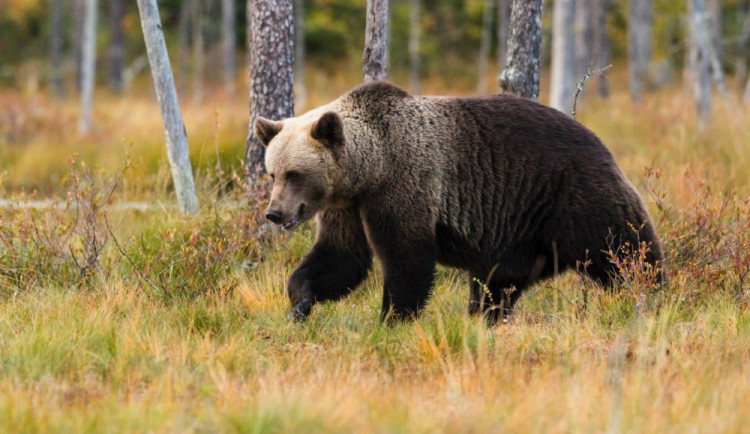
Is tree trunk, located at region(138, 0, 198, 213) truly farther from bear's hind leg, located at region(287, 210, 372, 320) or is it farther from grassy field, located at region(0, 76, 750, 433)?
bear's hind leg, located at region(287, 210, 372, 320)

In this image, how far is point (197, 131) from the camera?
40.9ft

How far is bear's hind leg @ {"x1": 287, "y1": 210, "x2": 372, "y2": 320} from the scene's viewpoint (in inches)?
219

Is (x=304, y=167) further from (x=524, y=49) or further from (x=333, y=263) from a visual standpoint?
(x=524, y=49)

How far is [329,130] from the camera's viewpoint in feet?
17.2

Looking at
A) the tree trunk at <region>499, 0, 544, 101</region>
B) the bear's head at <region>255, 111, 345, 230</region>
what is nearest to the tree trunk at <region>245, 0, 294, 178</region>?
the tree trunk at <region>499, 0, 544, 101</region>

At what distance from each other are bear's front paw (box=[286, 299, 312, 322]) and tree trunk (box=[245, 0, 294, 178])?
2.35 metres

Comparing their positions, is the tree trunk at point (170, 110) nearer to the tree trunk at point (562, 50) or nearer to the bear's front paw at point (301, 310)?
the bear's front paw at point (301, 310)

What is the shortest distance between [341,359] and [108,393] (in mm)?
1167

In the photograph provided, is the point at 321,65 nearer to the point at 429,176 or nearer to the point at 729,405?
the point at 429,176

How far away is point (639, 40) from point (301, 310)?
19886 mm

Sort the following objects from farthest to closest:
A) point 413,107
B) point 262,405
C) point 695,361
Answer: point 413,107 → point 695,361 → point 262,405

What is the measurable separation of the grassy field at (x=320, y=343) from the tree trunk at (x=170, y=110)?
23cm

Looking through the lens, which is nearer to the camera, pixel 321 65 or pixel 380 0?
pixel 380 0

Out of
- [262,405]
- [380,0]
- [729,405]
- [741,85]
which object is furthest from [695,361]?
[741,85]
